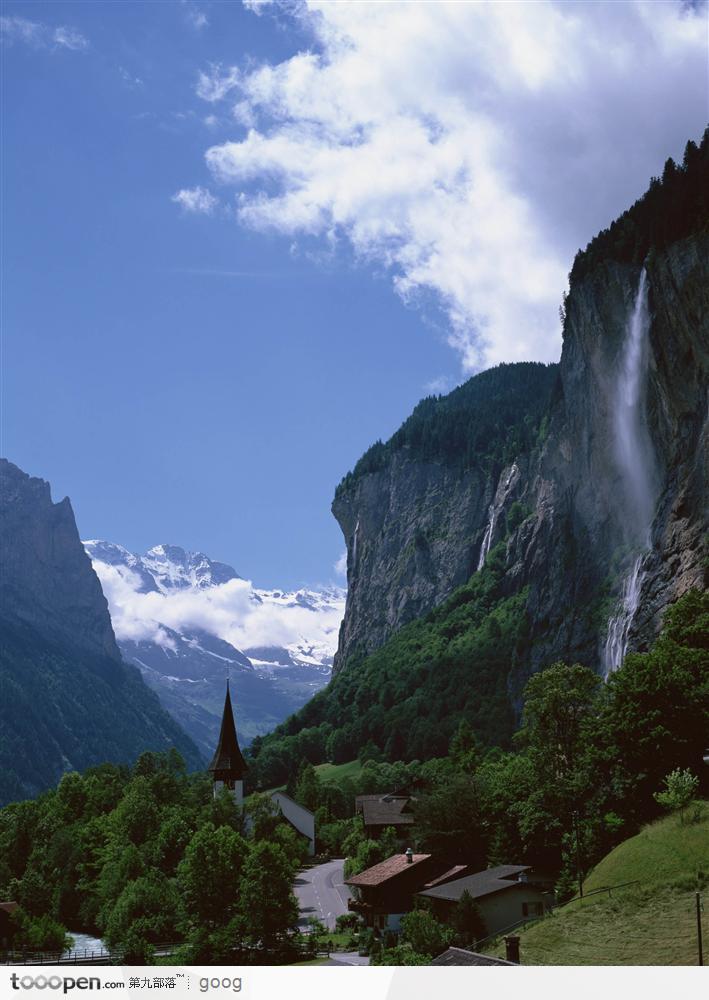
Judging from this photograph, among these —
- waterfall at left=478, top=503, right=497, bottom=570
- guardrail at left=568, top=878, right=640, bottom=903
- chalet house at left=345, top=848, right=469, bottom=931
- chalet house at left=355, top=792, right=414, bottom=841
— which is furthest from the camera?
waterfall at left=478, top=503, right=497, bottom=570

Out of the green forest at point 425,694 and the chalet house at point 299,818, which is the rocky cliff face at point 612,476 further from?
the chalet house at point 299,818

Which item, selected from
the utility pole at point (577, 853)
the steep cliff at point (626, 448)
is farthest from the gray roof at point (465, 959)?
the steep cliff at point (626, 448)

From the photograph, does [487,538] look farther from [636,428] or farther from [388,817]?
[388,817]

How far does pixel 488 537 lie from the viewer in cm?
19000

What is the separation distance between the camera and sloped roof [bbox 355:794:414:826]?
79.9 metres

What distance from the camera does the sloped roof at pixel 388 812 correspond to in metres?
79.9

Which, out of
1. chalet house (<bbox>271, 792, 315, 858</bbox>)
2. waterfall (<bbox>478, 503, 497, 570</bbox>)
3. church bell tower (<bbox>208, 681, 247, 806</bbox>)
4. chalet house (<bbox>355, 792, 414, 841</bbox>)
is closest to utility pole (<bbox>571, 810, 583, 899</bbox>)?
chalet house (<bbox>355, 792, 414, 841</bbox>)

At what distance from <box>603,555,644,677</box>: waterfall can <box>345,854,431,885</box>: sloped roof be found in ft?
128

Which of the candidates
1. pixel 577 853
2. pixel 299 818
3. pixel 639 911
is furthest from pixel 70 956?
pixel 299 818

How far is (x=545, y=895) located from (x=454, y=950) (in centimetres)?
1662

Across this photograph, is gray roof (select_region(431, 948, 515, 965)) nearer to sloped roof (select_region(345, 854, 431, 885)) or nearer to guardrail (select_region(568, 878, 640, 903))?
guardrail (select_region(568, 878, 640, 903))
